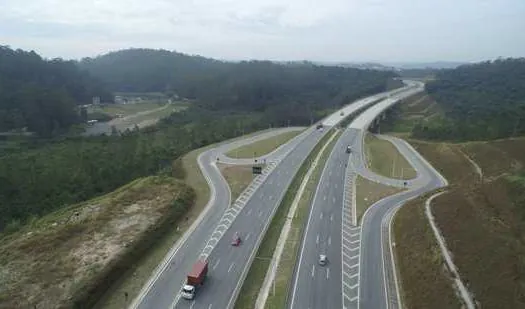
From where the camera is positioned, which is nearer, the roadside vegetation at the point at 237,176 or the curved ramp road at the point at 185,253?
the curved ramp road at the point at 185,253

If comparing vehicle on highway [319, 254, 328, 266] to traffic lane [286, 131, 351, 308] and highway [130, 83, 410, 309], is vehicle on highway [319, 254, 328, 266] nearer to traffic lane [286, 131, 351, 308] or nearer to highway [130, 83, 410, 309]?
traffic lane [286, 131, 351, 308]

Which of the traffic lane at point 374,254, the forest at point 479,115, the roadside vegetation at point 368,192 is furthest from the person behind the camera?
the forest at point 479,115

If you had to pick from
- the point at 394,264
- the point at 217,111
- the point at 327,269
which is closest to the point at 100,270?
the point at 327,269

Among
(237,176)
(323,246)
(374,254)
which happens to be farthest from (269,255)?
(237,176)

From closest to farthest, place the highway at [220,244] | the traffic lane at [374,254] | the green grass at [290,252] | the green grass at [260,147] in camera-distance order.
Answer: the highway at [220,244] < the green grass at [290,252] < the traffic lane at [374,254] < the green grass at [260,147]

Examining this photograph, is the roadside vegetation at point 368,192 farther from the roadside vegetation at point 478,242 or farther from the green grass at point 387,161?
the green grass at point 387,161

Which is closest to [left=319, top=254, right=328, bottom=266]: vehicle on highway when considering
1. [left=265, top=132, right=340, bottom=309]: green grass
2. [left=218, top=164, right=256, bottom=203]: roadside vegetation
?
[left=265, top=132, right=340, bottom=309]: green grass

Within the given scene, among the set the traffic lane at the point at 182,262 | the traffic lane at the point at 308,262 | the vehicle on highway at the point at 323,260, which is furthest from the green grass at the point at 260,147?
the vehicle on highway at the point at 323,260
